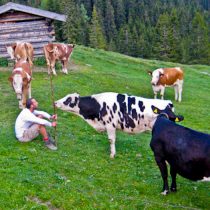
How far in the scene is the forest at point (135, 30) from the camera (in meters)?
81.8

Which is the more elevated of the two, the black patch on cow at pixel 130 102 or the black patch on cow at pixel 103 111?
the black patch on cow at pixel 130 102

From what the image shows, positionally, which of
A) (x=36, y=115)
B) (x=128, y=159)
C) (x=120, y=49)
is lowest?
(x=120, y=49)

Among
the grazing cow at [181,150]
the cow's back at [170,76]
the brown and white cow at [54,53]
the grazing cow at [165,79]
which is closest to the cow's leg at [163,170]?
the grazing cow at [181,150]

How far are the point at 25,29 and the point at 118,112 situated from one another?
16.6 m

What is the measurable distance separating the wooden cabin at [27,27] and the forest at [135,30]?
1788 inches

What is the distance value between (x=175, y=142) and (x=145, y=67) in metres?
28.6

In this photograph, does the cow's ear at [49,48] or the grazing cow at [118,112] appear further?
the cow's ear at [49,48]

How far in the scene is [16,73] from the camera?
1655 centimetres

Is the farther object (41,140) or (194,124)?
(194,124)

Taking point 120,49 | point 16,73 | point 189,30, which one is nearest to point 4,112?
point 16,73

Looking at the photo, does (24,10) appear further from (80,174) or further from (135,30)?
(135,30)

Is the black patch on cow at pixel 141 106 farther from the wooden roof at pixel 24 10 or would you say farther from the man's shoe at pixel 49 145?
the wooden roof at pixel 24 10

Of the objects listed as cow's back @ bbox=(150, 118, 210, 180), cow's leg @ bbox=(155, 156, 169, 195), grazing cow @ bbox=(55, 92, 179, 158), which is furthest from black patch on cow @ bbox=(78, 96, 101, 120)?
cow's leg @ bbox=(155, 156, 169, 195)

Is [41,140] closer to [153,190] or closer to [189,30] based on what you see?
[153,190]
